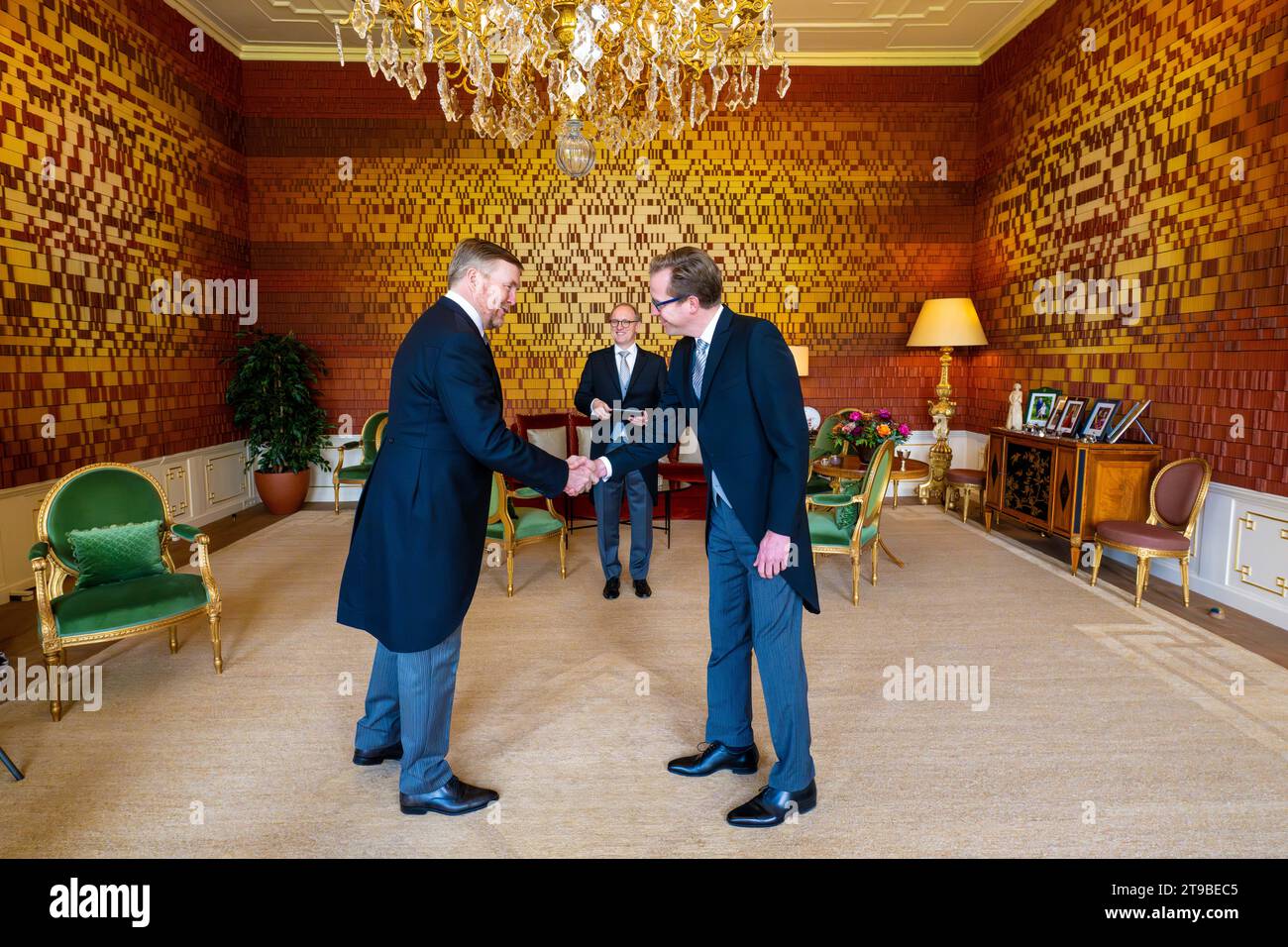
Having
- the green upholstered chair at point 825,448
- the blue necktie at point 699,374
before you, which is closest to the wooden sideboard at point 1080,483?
the green upholstered chair at point 825,448

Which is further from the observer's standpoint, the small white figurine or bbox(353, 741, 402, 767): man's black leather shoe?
the small white figurine

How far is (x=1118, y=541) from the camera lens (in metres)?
4.76

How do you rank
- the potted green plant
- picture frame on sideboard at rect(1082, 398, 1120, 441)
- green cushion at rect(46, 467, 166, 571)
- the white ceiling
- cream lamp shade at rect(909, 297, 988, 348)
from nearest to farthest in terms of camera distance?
green cushion at rect(46, 467, 166, 571)
picture frame on sideboard at rect(1082, 398, 1120, 441)
the white ceiling
cream lamp shade at rect(909, 297, 988, 348)
the potted green plant

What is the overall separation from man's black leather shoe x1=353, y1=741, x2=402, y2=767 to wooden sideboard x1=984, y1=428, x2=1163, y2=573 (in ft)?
15.5

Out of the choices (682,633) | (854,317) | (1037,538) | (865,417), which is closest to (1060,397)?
(1037,538)

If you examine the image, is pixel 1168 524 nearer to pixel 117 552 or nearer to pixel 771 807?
pixel 771 807

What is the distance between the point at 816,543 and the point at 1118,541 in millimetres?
1905

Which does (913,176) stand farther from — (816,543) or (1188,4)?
(816,543)

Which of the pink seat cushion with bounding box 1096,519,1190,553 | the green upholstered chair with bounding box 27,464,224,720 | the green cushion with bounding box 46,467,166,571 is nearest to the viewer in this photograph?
the green upholstered chair with bounding box 27,464,224,720

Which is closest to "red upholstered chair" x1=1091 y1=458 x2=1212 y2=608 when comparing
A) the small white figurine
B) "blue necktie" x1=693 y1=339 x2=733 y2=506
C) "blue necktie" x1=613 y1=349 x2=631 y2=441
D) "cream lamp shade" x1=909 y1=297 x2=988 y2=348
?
the small white figurine

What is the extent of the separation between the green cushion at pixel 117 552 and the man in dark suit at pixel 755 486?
9.74 feet

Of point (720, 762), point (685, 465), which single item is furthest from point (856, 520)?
point (685, 465)

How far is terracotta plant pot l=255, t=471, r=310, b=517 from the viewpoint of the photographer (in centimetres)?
781

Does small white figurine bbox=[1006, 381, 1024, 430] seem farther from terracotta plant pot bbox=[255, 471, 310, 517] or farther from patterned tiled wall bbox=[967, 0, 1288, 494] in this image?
terracotta plant pot bbox=[255, 471, 310, 517]
